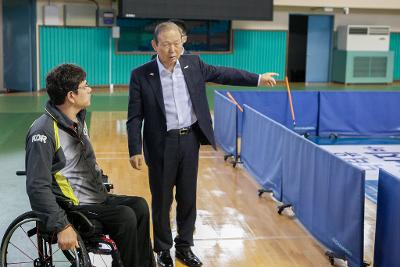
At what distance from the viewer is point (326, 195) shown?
195 inches

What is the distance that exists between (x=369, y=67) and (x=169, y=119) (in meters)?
14.9

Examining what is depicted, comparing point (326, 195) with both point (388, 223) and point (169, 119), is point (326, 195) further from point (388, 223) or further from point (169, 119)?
point (169, 119)

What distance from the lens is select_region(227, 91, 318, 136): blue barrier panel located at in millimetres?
10453

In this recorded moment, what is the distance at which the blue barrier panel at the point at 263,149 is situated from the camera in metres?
6.47

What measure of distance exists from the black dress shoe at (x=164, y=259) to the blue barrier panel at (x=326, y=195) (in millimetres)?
1293

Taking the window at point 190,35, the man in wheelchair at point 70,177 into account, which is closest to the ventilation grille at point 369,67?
the window at point 190,35

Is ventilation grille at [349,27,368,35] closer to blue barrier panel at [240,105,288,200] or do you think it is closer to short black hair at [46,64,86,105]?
blue barrier panel at [240,105,288,200]

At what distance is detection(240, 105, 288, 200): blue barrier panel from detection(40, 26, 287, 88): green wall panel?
359 inches

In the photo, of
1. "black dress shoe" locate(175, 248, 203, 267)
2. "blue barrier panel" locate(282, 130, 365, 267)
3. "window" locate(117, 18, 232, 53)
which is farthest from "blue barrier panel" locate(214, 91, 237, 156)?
"window" locate(117, 18, 232, 53)

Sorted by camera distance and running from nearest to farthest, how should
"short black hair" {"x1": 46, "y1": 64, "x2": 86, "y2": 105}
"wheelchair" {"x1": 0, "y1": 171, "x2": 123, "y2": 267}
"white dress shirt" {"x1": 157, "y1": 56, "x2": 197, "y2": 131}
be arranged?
"wheelchair" {"x1": 0, "y1": 171, "x2": 123, "y2": 267}
"short black hair" {"x1": 46, "y1": 64, "x2": 86, "y2": 105}
"white dress shirt" {"x1": 157, "y1": 56, "x2": 197, "y2": 131}

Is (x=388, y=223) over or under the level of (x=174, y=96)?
under

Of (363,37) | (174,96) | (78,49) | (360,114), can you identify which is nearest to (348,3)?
(363,37)

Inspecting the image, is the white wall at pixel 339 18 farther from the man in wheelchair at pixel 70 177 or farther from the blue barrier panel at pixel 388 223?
the man in wheelchair at pixel 70 177

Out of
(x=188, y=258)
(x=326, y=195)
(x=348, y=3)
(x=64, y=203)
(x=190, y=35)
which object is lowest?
(x=188, y=258)
